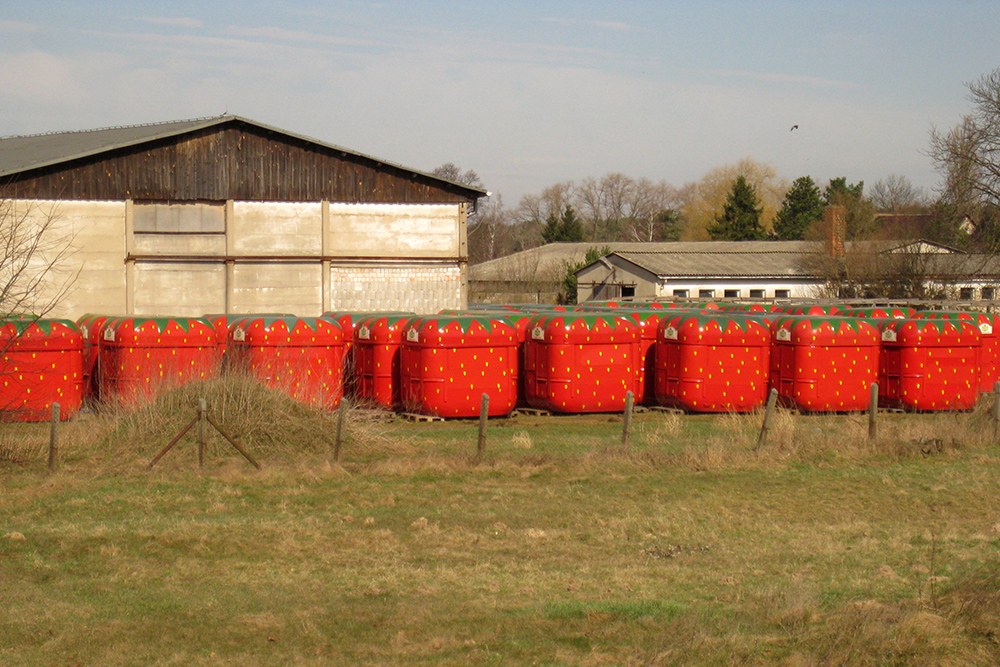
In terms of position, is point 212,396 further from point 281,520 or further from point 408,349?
point 408,349

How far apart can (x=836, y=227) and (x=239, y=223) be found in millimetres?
35605

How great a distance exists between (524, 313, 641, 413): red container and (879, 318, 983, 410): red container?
5062mm

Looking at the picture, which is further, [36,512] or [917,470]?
[917,470]

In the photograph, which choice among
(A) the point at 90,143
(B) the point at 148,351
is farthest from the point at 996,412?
(A) the point at 90,143

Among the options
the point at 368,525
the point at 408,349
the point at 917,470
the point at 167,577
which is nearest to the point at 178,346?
the point at 408,349

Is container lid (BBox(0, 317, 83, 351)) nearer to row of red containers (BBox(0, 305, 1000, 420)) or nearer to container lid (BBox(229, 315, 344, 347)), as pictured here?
row of red containers (BBox(0, 305, 1000, 420))

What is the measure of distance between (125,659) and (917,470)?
1120 cm

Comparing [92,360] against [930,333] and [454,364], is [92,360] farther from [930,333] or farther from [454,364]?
[930,333]

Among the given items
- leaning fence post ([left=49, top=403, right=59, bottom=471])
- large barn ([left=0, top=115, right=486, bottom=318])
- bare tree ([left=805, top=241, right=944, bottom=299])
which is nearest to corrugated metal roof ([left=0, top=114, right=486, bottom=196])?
large barn ([left=0, top=115, right=486, bottom=318])

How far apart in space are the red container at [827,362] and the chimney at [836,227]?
35698 millimetres

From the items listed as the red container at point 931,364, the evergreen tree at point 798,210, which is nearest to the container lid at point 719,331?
the red container at point 931,364

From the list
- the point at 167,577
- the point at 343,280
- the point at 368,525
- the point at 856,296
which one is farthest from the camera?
the point at 856,296

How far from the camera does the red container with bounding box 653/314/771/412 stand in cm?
2097

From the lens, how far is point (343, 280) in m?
31.3
